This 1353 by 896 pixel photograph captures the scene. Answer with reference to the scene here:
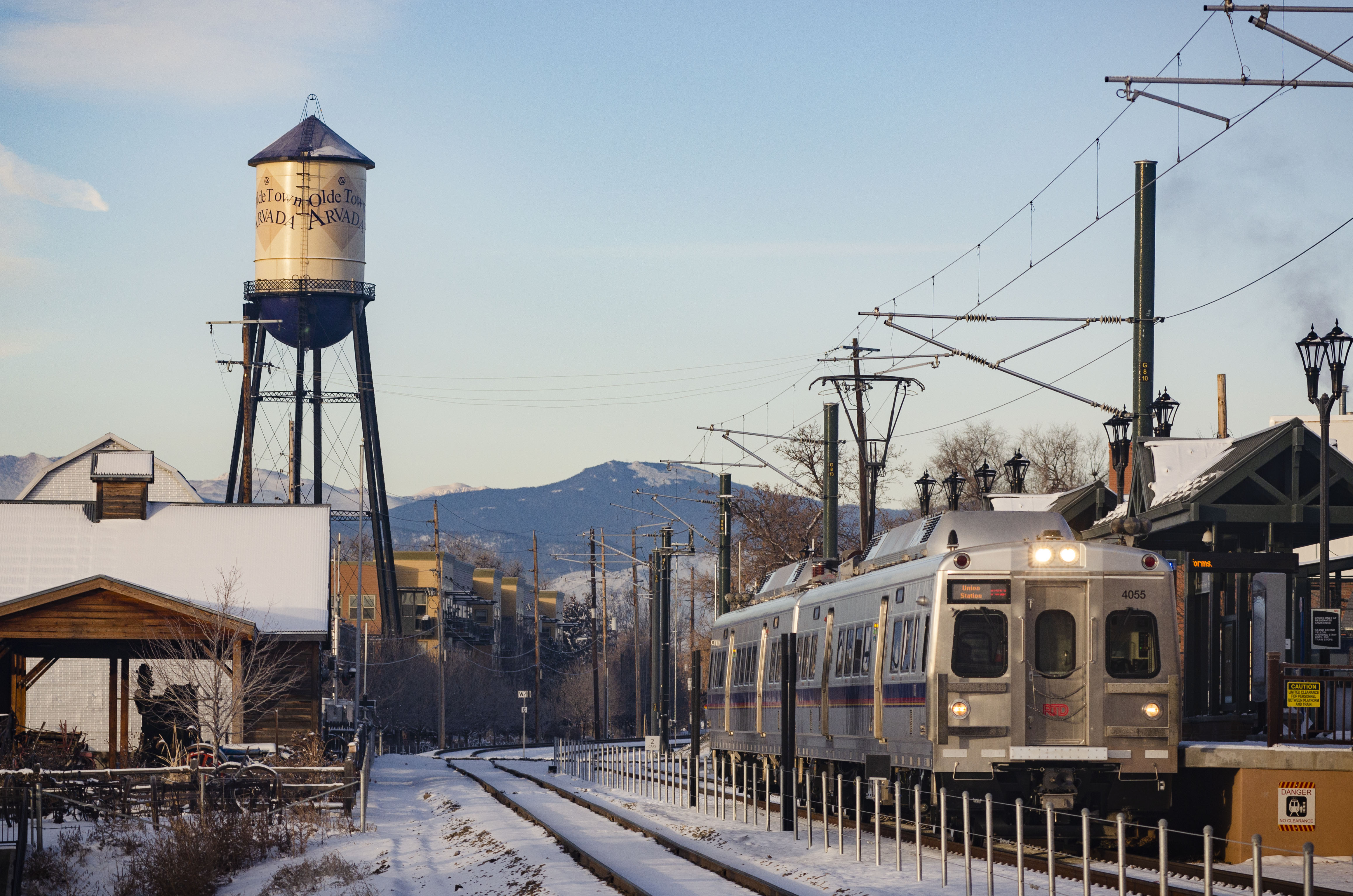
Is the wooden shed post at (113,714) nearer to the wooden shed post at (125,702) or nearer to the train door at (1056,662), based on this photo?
the wooden shed post at (125,702)

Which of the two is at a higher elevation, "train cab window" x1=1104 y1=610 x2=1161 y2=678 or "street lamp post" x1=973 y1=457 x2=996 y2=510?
"street lamp post" x1=973 y1=457 x2=996 y2=510

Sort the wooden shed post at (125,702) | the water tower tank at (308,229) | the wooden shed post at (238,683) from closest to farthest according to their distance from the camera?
the wooden shed post at (238,683), the wooden shed post at (125,702), the water tower tank at (308,229)

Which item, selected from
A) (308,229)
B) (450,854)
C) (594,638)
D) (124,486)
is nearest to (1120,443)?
(450,854)

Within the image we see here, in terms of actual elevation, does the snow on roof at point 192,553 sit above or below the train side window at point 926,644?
above

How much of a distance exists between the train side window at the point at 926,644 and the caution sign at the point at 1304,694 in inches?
154

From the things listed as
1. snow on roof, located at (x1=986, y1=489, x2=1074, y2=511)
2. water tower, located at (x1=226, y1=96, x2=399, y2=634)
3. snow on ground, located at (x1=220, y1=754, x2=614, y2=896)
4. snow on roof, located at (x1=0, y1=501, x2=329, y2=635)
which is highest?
water tower, located at (x1=226, y1=96, x2=399, y2=634)

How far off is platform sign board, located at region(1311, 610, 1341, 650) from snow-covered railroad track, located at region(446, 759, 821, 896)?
25.9 ft

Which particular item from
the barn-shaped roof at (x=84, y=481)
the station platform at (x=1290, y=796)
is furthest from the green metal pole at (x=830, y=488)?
the barn-shaped roof at (x=84, y=481)

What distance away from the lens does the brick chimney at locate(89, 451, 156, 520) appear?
140 feet

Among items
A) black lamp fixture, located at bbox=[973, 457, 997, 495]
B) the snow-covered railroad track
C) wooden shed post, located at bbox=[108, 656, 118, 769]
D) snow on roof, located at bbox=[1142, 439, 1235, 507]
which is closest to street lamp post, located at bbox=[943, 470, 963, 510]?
black lamp fixture, located at bbox=[973, 457, 997, 495]

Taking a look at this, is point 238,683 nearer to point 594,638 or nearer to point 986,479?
point 986,479

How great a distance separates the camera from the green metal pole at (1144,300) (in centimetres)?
2161

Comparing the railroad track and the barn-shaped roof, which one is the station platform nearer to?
the railroad track

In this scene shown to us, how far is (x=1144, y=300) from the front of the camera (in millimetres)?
21750
